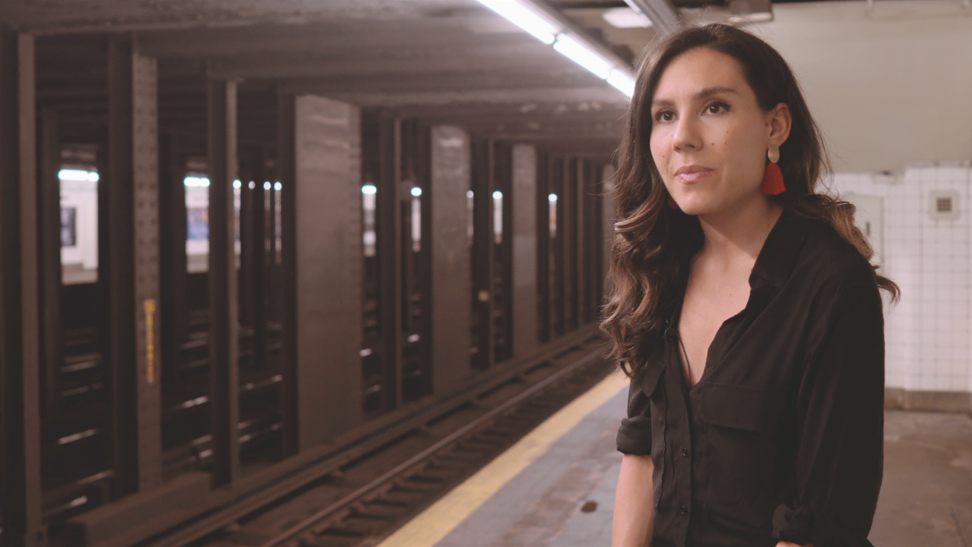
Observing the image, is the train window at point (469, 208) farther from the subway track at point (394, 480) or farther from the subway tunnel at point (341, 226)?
the subway track at point (394, 480)

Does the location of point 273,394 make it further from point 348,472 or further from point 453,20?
point 453,20

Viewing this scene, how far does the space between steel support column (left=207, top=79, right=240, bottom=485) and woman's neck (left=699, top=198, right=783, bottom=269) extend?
639 centimetres

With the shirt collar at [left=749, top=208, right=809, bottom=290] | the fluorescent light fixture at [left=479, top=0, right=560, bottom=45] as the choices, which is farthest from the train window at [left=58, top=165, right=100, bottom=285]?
the shirt collar at [left=749, top=208, right=809, bottom=290]

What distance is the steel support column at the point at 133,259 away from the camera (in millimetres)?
6605

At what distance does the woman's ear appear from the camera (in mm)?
1655

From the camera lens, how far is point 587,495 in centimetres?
603

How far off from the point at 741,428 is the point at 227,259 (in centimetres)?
675

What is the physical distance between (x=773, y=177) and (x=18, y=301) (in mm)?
5726

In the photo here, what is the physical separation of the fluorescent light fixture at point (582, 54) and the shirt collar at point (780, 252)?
166 inches

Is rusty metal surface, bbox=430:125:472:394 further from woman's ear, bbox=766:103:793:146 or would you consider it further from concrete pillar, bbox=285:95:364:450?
woman's ear, bbox=766:103:793:146

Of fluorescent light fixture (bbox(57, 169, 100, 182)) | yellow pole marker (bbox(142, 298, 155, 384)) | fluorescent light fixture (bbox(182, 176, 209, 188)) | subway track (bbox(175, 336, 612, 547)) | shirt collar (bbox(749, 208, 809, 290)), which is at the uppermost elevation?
fluorescent light fixture (bbox(182, 176, 209, 188))

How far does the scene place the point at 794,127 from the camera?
1681 millimetres

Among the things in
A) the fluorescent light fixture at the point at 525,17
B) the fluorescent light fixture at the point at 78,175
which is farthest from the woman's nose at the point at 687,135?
the fluorescent light fixture at the point at 78,175

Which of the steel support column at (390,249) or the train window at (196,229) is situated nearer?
the steel support column at (390,249)
